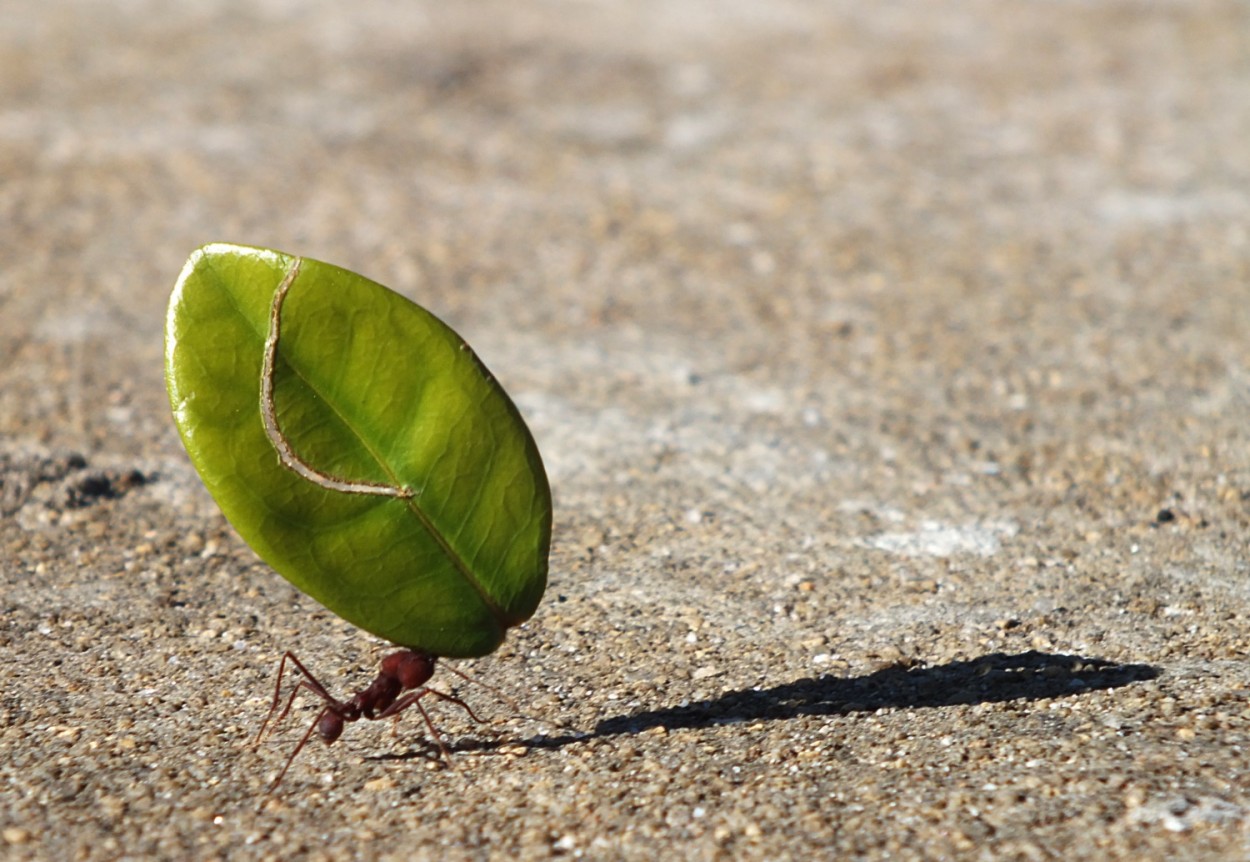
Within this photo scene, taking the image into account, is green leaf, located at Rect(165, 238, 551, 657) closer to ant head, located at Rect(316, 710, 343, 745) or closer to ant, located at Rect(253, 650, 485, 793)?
ant, located at Rect(253, 650, 485, 793)

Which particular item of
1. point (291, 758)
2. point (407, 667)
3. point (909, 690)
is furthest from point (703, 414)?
point (291, 758)

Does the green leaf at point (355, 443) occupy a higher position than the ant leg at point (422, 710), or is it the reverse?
the green leaf at point (355, 443)

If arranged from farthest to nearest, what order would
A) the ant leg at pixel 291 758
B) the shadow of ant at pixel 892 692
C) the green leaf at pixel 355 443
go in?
the shadow of ant at pixel 892 692, the ant leg at pixel 291 758, the green leaf at pixel 355 443

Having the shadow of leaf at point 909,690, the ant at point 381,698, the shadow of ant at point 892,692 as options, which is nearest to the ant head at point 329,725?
the ant at point 381,698

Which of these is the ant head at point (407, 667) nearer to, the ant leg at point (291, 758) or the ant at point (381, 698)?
the ant at point (381, 698)

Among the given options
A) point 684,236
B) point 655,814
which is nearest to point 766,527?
point 655,814

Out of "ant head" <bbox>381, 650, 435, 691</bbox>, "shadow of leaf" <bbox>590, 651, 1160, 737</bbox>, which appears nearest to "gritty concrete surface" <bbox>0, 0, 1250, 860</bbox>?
"shadow of leaf" <bbox>590, 651, 1160, 737</bbox>
